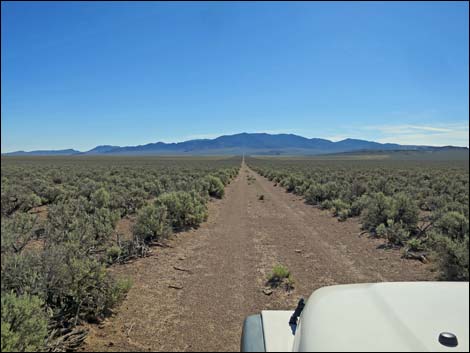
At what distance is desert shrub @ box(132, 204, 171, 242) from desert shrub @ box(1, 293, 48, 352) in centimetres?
514

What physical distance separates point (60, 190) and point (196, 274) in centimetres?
1097

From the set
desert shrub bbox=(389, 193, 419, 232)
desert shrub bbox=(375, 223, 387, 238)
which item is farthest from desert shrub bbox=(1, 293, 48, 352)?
desert shrub bbox=(389, 193, 419, 232)

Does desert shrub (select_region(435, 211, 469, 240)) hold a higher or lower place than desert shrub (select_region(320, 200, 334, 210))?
higher

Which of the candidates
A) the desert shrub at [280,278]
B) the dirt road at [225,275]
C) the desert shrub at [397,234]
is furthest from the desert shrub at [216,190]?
the desert shrub at [280,278]

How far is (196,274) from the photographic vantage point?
22.3 feet

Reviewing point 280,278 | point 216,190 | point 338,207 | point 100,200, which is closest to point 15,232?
point 280,278

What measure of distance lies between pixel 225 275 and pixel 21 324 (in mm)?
3904

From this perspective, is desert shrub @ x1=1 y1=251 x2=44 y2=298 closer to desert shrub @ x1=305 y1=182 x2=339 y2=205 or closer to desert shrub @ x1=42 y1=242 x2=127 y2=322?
desert shrub @ x1=42 y1=242 x2=127 y2=322

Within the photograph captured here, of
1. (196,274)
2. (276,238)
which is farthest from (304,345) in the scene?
(276,238)

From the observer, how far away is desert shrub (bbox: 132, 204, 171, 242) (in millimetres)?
8789

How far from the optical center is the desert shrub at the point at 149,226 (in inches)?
346

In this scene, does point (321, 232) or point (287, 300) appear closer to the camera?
point (287, 300)

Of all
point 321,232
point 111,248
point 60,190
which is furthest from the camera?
point 60,190

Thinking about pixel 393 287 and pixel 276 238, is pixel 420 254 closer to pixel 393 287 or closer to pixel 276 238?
pixel 276 238
